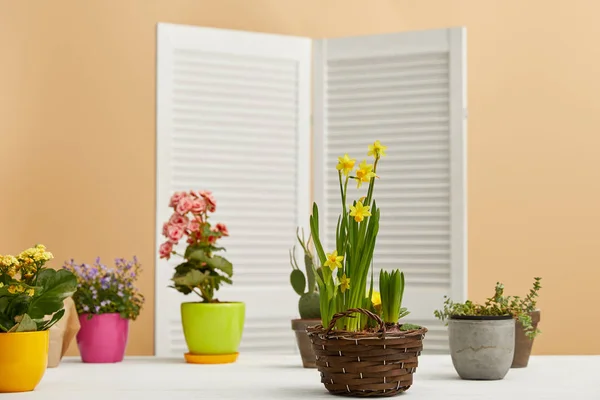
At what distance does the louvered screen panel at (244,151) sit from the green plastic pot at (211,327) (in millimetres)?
1260

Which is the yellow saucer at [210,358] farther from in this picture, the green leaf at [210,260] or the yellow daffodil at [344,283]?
the yellow daffodil at [344,283]

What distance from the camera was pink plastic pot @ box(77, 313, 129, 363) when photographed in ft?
6.10

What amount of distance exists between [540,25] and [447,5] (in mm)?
438

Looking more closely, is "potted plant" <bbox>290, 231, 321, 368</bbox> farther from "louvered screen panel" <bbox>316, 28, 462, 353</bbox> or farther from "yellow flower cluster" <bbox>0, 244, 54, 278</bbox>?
"louvered screen panel" <bbox>316, 28, 462, 353</bbox>

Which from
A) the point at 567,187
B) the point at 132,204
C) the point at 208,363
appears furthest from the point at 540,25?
the point at 208,363

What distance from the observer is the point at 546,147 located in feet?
12.1

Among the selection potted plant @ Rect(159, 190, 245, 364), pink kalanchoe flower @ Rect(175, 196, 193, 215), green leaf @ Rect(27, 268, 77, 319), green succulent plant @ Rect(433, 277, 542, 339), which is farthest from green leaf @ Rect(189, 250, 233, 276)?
green succulent plant @ Rect(433, 277, 542, 339)

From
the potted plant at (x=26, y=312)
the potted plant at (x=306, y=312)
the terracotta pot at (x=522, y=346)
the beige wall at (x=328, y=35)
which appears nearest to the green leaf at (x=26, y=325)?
the potted plant at (x=26, y=312)

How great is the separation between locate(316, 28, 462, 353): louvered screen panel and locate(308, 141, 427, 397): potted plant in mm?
1645

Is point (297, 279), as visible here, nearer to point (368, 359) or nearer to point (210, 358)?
point (210, 358)

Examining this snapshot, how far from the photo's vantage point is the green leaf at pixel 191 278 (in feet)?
6.09

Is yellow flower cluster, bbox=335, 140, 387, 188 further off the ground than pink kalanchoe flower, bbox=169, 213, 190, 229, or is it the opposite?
yellow flower cluster, bbox=335, 140, 387, 188

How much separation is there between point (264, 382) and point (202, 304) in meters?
0.40

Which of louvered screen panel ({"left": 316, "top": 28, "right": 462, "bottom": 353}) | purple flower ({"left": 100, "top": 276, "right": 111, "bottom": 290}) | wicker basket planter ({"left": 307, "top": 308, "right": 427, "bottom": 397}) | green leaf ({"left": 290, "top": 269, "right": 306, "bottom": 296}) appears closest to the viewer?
wicker basket planter ({"left": 307, "top": 308, "right": 427, "bottom": 397})
